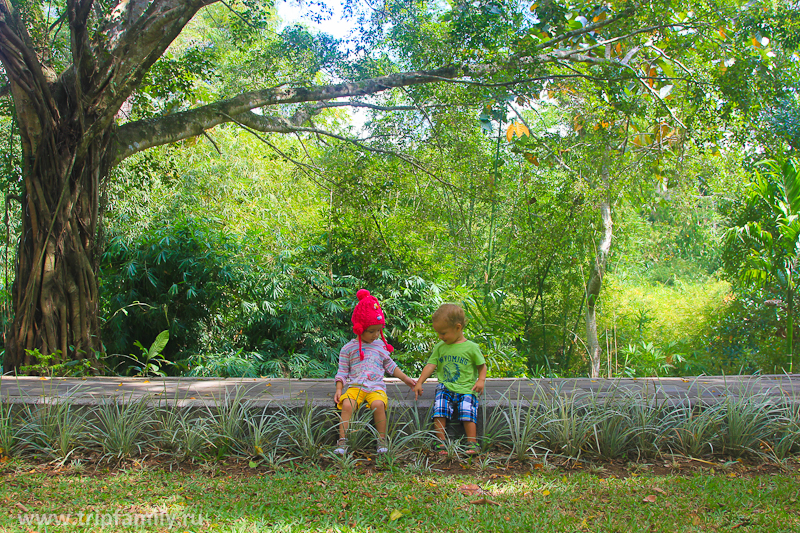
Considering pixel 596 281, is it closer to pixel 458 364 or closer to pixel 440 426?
pixel 458 364

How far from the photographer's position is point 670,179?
9133 millimetres

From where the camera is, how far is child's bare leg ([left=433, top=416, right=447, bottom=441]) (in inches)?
127

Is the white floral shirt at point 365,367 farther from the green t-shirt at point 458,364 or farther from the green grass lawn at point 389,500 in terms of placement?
the green grass lawn at point 389,500

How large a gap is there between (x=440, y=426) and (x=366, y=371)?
0.54m

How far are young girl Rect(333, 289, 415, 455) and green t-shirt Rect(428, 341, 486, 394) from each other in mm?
219

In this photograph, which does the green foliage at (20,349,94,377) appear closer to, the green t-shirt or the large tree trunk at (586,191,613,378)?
the green t-shirt

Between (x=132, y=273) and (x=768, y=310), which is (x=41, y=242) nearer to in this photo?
(x=132, y=273)

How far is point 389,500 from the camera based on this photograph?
2.55m

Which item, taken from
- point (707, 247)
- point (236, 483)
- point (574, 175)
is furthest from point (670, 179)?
point (707, 247)

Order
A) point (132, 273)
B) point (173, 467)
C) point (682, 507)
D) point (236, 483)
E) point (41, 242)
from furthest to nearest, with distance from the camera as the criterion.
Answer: point (132, 273)
point (41, 242)
point (173, 467)
point (236, 483)
point (682, 507)

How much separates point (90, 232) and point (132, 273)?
132 centimetres

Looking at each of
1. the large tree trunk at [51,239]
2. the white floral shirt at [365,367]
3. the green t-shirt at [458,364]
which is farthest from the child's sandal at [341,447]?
the large tree trunk at [51,239]

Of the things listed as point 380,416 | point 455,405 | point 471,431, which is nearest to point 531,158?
point 455,405

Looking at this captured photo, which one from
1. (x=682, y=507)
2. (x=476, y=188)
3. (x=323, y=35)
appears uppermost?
(x=323, y=35)
